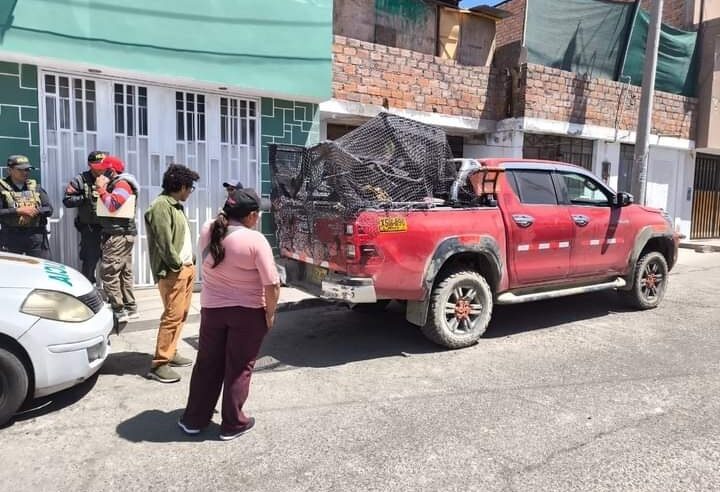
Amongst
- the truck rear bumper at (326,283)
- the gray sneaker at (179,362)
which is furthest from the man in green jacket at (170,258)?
the truck rear bumper at (326,283)

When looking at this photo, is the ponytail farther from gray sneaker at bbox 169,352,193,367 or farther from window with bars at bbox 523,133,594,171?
window with bars at bbox 523,133,594,171

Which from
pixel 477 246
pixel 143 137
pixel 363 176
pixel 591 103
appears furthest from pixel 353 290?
pixel 591 103

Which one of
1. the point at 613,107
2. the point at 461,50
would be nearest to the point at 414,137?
the point at 461,50

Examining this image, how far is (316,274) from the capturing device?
543 centimetres

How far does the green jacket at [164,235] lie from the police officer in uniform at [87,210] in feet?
7.79

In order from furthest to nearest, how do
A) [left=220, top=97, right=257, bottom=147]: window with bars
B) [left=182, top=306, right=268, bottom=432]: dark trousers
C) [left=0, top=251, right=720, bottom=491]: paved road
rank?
1. [left=220, top=97, right=257, bottom=147]: window with bars
2. [left=182, top=306, right=268, bottom=432]: dark trousers
3. [left=0, top=251, right=720, bottom=491]: paved road

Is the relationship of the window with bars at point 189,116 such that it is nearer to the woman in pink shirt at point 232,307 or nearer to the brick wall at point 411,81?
the brick wall at point 411,81

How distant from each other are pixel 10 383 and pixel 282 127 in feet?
19.7

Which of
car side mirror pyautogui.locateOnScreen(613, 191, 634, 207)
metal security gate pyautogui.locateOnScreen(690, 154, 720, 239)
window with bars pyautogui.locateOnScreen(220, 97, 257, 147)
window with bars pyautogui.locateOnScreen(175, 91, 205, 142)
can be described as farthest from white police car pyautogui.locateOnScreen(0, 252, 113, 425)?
metal security gate pyautogui.locateOnScreen(690, 154, 720, 239)

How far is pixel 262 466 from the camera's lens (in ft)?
10.6

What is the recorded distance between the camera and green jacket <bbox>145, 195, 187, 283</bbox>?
435cm

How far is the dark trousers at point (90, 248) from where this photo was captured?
21.7 ft

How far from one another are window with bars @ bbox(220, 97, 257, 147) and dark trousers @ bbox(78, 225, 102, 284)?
248cm

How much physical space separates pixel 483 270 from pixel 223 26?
197 inches
